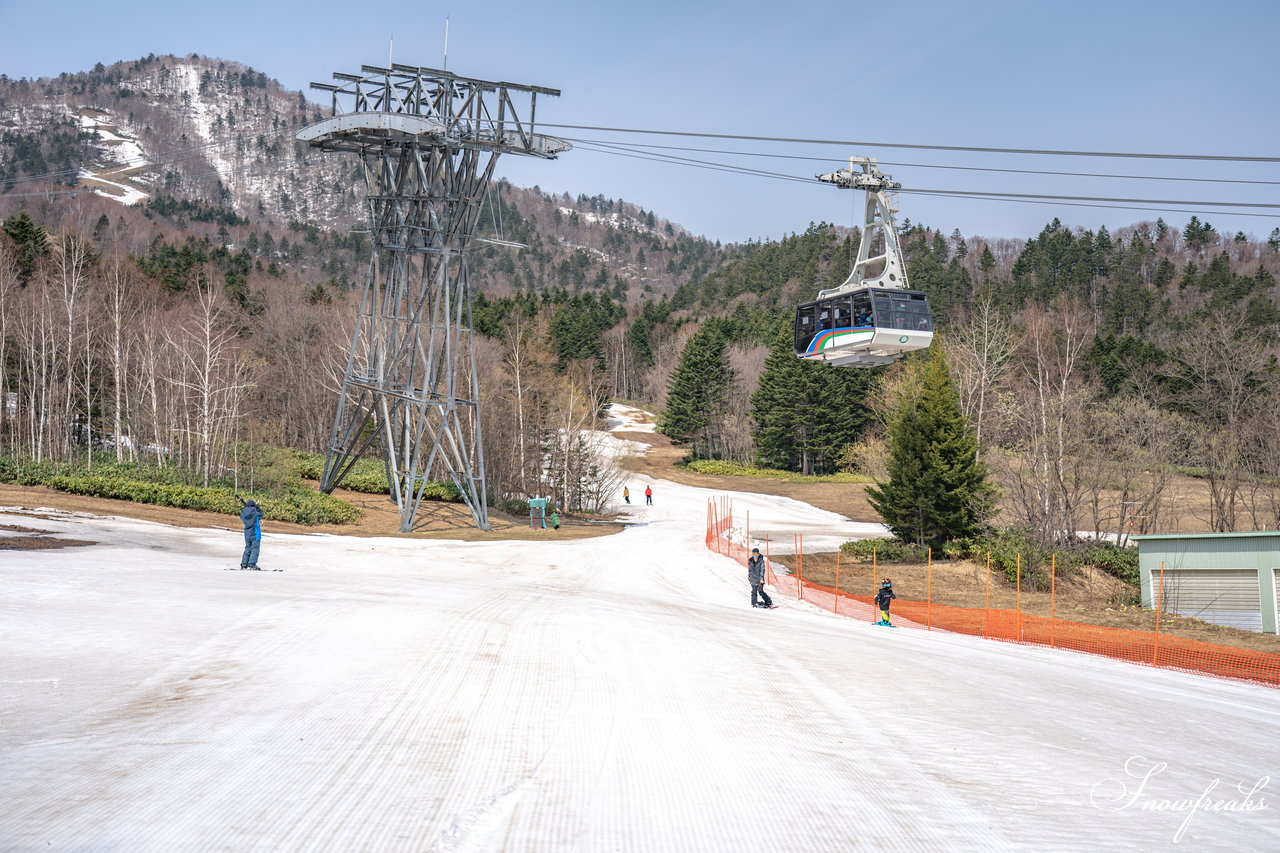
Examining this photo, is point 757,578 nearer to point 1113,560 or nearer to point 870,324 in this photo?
point 870,324

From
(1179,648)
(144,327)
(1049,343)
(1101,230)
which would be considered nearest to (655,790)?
(1179,648)

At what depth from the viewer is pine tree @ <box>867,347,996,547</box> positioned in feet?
118

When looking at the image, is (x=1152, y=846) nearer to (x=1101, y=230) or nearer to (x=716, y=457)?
(x=716, y=457)

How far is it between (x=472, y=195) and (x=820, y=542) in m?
22.9

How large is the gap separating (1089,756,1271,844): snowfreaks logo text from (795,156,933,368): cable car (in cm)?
1795

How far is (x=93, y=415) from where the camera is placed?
48781mm

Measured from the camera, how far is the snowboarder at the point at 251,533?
19359 mm

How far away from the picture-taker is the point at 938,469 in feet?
119

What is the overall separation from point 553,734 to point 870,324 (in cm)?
1969

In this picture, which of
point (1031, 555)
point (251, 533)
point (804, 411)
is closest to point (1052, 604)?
point (1031, 555)

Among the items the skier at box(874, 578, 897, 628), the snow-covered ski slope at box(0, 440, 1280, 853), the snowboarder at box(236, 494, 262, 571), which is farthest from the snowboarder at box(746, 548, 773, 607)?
the snowboarder at box(236, 494, 262, 571)

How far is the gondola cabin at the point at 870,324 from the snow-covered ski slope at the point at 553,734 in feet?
36.6

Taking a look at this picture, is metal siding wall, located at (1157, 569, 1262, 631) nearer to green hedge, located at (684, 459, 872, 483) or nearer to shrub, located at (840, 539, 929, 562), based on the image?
shrub, located at (840, 539, 929, 562)

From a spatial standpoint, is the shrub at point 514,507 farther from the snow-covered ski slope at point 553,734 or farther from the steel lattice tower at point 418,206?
the snow-covered ski slope at point 553,734
